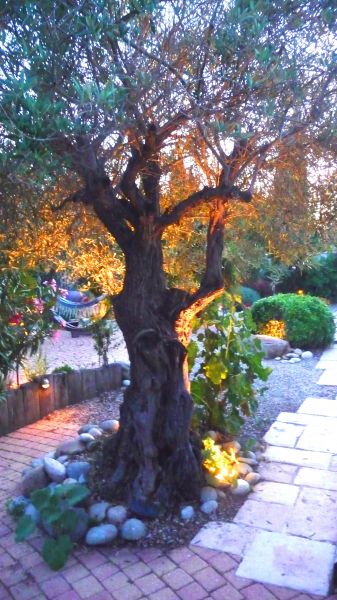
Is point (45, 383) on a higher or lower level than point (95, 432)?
higher

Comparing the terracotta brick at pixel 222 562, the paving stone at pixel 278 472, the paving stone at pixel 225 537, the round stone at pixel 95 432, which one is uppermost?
the round stone at pixel 95 432

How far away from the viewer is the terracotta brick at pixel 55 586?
3014 millimetres

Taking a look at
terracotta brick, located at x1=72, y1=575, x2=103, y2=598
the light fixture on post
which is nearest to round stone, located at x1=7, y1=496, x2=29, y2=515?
terracotta brick, located at x1=72, y1=575, x2=103, y2=598

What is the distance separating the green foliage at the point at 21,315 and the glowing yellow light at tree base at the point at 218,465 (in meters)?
1.85

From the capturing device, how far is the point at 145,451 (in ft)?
12.6

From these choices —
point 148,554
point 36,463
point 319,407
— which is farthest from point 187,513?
point 319,407

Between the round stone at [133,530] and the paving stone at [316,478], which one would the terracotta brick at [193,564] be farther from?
the paving stone at [316,478]

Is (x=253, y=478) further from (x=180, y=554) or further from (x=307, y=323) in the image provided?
(x=307, y=323)

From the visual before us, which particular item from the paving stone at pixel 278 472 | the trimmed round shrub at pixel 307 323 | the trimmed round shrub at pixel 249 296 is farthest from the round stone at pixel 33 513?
the trimmed round shrub at pixel 249 296

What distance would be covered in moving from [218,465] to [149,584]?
1212 mm

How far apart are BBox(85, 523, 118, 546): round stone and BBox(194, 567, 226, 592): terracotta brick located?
1.98 feet

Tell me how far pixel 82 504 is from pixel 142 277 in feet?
4.97

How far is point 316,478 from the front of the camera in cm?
445

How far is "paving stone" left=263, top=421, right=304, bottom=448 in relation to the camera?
17.5 feet
